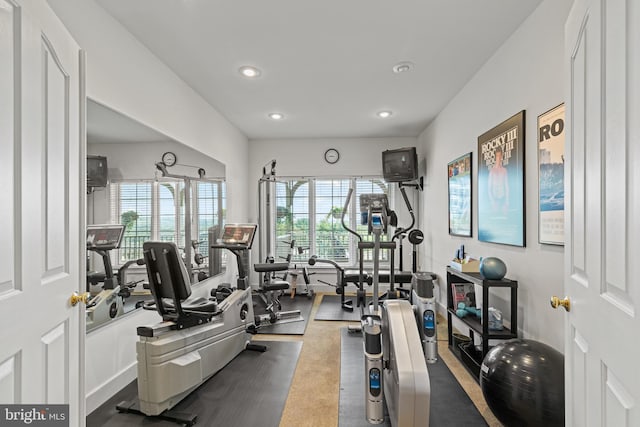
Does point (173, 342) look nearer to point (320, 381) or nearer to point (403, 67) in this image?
point (320, 381)

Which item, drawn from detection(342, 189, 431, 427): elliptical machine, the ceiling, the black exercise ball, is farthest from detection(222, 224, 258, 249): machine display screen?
the black exercise ball

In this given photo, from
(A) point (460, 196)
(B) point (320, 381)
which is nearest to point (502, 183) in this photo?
(A) point (460, 196)

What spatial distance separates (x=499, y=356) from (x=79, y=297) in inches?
86.2

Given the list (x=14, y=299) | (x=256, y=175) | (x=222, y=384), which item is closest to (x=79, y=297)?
(x=14, y=299)

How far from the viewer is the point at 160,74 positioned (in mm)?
2656

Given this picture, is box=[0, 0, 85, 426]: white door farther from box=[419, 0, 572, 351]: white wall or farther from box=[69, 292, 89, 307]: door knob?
box=[419, 0, 572, 351]: white wall

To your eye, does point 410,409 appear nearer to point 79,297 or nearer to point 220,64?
point 79,297

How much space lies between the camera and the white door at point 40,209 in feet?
2.94

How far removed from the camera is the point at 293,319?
3797 millimetres

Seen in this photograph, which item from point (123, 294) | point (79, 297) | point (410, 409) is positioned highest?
point (79, 297)

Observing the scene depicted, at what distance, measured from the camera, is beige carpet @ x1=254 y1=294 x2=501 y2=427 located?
1.95 meters

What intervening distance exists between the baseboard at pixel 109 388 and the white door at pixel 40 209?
0.81 m

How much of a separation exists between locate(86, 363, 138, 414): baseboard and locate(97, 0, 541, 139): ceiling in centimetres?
258
